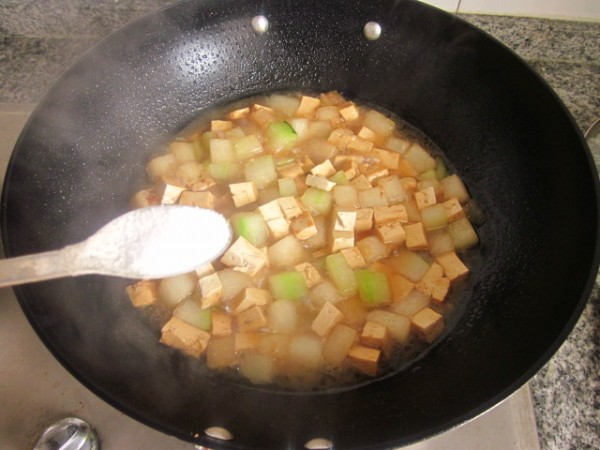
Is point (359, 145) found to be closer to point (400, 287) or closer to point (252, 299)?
point (400, 287)

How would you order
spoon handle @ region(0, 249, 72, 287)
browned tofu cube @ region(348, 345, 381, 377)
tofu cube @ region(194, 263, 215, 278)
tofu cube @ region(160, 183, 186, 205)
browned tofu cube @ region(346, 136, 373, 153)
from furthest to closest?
browned tofu cube @ region(346, 136, 373, 153)
tofu cube @ region(160, 183, 186, 205)
tofu cube @ region(194, 263, 215, 278)
browned tofu cube @ region(348, 345, 381, 377)
spoon handle @ region(0, 249, 72, 287)

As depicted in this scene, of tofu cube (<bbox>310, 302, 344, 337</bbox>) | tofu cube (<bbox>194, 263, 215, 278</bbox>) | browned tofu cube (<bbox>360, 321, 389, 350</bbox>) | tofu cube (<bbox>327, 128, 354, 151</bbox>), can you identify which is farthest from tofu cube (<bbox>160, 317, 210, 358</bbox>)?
tofu cube (<bbox>327, 128, 354, 151</bbox>)

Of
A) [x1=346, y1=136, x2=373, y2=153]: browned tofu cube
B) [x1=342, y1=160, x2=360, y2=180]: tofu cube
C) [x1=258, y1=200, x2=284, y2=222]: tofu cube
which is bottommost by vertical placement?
[x1=258, y1=200, x2=284, y2=222]: tofu cube

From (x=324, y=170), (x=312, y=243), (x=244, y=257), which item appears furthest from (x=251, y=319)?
(x=324, y=170)

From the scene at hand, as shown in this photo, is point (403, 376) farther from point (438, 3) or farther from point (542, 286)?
point (438, 3)

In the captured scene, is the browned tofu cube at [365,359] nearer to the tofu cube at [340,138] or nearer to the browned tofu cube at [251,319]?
the browned tofu cube at [251,319]

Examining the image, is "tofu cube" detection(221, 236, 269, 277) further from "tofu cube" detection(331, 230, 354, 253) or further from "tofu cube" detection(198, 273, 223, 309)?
"tofu cube" detection(331, 230, 354, 253)

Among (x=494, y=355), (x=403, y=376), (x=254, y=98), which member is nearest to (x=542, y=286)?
(x=494, y=355)

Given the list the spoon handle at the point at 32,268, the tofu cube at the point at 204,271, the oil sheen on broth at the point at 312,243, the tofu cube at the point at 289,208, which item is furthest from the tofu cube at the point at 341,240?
the spoon handle at the point at 32,268
